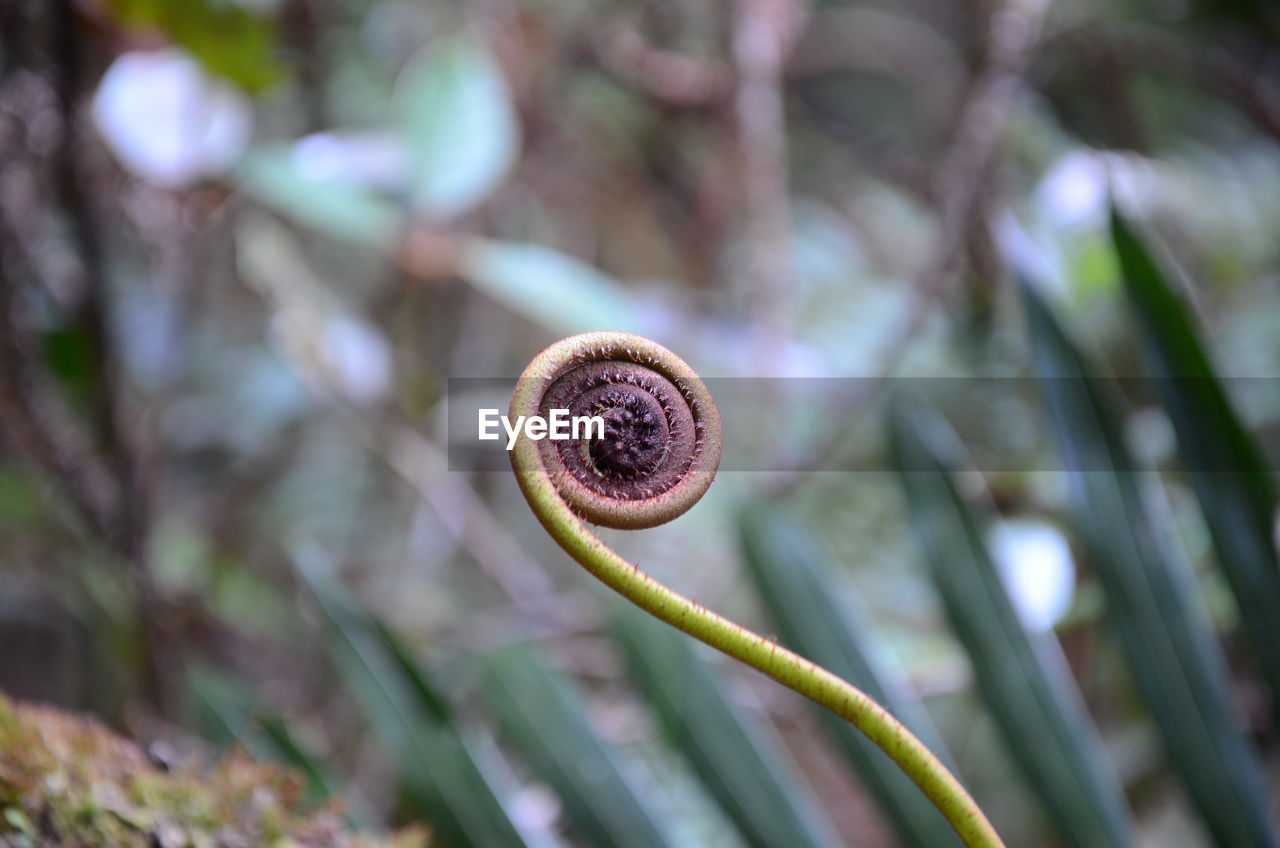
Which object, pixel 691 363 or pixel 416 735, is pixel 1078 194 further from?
pixel 416 735

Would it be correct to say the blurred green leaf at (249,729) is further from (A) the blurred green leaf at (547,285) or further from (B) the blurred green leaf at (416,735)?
(A) the blurred green leaf at (547,285)

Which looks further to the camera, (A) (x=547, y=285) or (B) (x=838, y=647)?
(A) (x=547, y=285)

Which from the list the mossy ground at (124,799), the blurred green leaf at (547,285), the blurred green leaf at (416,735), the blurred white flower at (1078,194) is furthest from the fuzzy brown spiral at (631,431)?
the blurred white flower at (1078,194)

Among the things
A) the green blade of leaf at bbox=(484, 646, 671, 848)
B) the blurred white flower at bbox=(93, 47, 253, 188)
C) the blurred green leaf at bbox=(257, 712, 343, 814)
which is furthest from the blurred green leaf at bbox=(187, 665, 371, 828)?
the blurred white flower at bbox=(93, 47, 253, 188)

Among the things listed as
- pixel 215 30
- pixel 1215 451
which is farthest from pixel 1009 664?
pixel 215 30

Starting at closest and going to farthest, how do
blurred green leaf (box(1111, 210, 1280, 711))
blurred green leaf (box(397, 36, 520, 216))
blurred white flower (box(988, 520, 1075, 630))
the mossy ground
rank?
the mossy ground
blurred green leaf (box(1111, 210, 1280, 711))
blurred white flower (box(988, 520, 1075, 630))
blurred green leaf (box(397, 36, 520, 216))

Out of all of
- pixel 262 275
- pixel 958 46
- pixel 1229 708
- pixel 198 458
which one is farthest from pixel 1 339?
pixel 958 46

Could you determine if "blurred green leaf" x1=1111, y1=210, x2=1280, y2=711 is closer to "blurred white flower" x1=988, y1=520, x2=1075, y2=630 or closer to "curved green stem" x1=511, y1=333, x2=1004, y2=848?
"blurred white flower" x1=988, y1=520, x2=1075, y2=630
